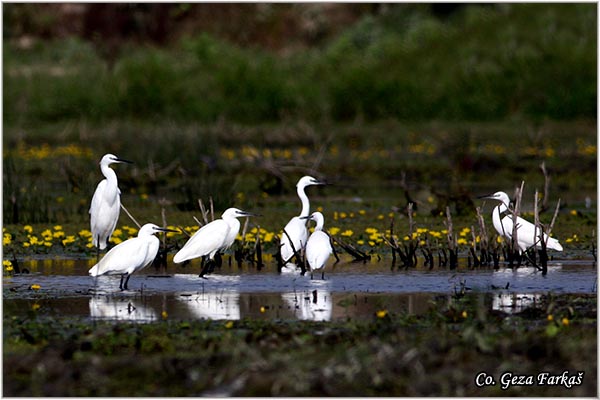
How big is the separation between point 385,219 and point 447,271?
369 centimetres

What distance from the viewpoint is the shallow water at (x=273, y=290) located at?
8.72 metres

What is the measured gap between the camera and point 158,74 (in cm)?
2616

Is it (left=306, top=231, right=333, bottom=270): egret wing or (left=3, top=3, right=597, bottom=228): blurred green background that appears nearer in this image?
(left=306, top=231, right=333, bottom=270): egret wing

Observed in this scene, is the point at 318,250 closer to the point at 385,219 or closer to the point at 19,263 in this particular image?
the point at 19,263

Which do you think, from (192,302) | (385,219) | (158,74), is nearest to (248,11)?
(158,74)

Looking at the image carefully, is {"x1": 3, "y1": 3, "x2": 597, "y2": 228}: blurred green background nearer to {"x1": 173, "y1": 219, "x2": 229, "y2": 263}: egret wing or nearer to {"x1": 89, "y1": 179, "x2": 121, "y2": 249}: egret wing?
{"x1": 89, "y1": 179, "x2": 121, "y2": 249}: egret wing

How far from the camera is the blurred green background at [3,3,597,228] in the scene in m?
18.4

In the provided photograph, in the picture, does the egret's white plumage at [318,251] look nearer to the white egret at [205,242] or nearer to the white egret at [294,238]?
the white egret at [294,238]

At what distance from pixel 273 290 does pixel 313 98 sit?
16.4 metres

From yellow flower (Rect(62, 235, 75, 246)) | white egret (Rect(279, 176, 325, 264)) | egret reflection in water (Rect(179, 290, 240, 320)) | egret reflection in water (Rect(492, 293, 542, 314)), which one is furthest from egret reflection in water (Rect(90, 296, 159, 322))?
yellow flower (Rect(62, 235, 75, 246))

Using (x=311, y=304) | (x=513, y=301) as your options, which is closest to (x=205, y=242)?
(x=311, y=304)

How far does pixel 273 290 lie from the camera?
9664 millimetres

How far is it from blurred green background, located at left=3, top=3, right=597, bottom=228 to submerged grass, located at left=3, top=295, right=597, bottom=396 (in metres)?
8.13

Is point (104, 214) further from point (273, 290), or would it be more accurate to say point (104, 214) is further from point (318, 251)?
point (273, 290)
